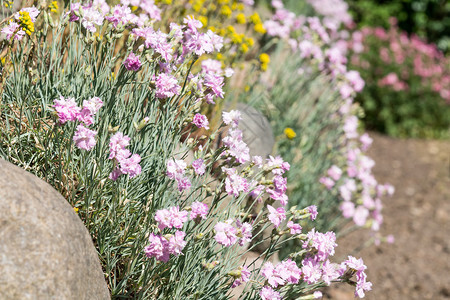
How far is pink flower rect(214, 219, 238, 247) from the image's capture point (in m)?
1.83

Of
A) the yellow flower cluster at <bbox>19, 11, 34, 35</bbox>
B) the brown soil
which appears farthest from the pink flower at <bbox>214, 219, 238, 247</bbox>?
the brown soil

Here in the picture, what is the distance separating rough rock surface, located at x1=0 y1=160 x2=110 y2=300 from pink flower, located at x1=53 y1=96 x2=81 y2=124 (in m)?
0.22

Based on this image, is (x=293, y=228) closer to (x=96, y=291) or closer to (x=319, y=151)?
(x=96, y=291)

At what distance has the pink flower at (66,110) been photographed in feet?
5.73

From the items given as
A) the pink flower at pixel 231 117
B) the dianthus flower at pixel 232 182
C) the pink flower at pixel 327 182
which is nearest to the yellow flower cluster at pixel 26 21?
the pink flower at pixel 231 117

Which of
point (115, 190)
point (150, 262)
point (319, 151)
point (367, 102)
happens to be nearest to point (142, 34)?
point (115, 190)

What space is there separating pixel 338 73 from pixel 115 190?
2.98 metres

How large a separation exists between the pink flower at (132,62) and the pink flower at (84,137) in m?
0.40

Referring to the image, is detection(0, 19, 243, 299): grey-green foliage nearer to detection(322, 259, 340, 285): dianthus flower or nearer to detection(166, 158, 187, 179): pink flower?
detection(166, 158, 187, 179): pink flower

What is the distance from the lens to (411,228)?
224 inches

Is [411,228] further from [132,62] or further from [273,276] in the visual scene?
[132,62]

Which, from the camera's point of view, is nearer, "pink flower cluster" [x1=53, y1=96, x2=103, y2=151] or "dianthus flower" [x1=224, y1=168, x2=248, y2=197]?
"pink flower cluster" [x1=53, y1=96, x2=103, y2=151]

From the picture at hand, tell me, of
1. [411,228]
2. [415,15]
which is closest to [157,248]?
[411,228]

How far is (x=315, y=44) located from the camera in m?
4.63
